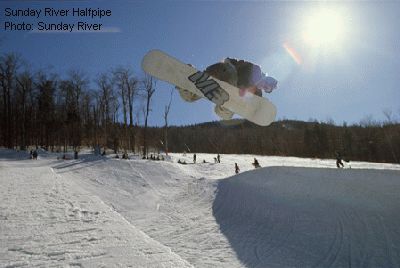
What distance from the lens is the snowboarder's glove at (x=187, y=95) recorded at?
7301 millimetres

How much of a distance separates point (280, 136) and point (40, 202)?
77648 millimetres

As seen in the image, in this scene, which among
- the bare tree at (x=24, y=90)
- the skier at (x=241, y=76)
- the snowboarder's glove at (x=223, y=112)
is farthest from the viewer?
the bare tree at (x=24, y=90)

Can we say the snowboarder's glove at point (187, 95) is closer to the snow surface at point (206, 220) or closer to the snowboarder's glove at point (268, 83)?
the snowboarder's glove at point (268, 83)

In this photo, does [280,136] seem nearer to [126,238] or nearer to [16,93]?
[16,93]

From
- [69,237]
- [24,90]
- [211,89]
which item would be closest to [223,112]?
[211,89]

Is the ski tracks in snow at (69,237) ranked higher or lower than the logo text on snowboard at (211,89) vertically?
lower

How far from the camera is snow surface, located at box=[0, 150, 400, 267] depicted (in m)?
5.59

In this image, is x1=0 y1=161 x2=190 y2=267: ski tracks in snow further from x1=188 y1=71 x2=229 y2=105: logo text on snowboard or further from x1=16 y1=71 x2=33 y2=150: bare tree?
x1=16 y1=71 x2=33 y2=150: bare tree

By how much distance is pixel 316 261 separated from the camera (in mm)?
8859

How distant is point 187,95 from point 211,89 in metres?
0.81

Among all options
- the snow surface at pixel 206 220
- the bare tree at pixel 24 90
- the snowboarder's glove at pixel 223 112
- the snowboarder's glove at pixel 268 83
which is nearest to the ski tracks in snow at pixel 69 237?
the snow surface at pixel 206 220

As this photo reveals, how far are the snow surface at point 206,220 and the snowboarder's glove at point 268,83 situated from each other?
4098 millimetres

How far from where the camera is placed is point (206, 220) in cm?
1305

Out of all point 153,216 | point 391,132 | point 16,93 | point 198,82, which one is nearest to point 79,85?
point 16,93
